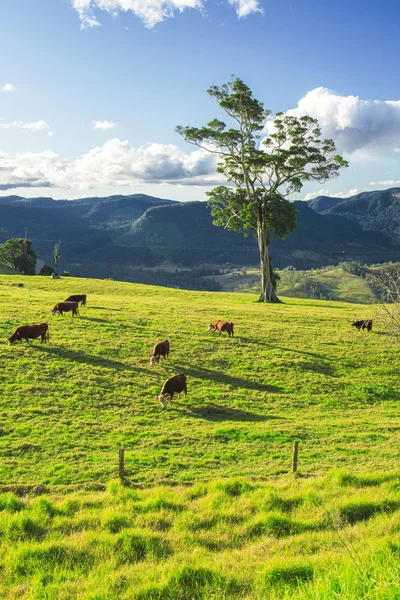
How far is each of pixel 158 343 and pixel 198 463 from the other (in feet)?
43.2

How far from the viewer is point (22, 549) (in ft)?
26.4

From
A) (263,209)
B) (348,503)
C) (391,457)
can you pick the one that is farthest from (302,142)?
(348,503)

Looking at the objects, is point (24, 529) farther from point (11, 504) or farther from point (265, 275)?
point (265, 275)

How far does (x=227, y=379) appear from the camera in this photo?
84.4 ft

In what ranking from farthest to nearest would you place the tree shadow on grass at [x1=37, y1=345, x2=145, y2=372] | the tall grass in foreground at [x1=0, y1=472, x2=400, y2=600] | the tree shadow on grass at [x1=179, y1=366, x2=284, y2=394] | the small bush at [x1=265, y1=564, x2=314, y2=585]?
the tree shadow on grass at [x1=37, y1=345, x2=145, y2=372] → the tree shadow on grass at [x1=179, y1=366, x2=284, y2=394] → the small bush at [x1=265, y1=564, x2=314, y2=585] → the tall grass in foreground at [x1=0, y1=472, x2=400, y2=600]

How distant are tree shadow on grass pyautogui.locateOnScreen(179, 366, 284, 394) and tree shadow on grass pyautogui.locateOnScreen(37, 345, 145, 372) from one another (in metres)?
3.15

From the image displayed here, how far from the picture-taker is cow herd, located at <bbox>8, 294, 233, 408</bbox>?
2214 centimetres

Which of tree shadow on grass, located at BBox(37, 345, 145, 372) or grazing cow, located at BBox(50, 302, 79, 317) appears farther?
grazing cow, located at BBox(50, 302, 79, 317)

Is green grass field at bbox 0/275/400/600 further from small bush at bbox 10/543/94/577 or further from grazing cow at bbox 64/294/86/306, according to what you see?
grazing cow at bbox 64/294/86/306

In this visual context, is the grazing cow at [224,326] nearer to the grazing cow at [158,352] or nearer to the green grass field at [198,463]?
the green grass field at [198,463]

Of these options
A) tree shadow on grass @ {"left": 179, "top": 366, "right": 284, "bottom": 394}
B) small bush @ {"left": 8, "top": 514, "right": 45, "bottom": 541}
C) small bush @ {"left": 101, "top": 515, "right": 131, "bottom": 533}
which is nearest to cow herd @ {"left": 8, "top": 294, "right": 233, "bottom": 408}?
tree shadow on grass @ {"left": 179, "top": 366, "right": 284, "bottom": 394}

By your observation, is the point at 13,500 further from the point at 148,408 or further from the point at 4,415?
the point at 148,408

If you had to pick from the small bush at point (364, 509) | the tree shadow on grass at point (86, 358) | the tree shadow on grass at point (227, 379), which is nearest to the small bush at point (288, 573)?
the small bush at point (364, 509)

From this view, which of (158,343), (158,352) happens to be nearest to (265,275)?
(158,343)
